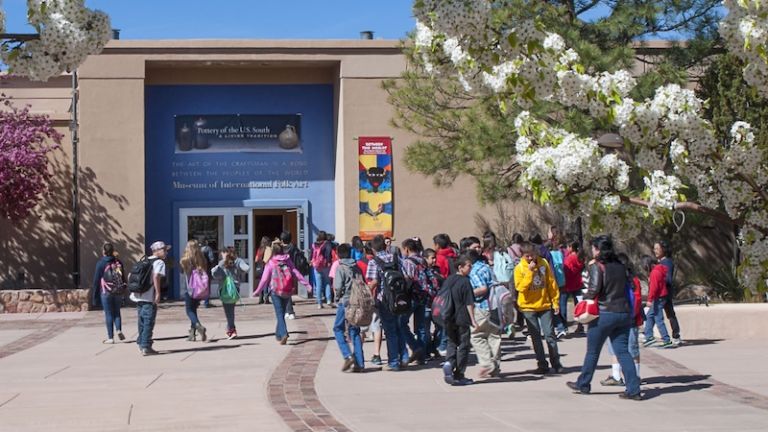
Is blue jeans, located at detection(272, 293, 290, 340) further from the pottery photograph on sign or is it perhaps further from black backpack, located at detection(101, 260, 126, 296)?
the pottery photograph on sign

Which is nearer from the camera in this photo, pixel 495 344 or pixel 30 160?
pixel 495 344

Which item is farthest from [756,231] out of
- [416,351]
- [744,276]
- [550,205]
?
[416,351]

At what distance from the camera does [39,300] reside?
22328mm

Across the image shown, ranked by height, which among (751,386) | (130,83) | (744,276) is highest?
(130,83)

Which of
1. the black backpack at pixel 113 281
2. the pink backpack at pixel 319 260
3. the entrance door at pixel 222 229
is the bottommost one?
the black backpack at pixel 113 281

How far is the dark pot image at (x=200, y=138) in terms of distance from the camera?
2606 centimetres

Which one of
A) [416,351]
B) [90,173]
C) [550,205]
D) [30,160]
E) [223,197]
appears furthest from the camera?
[223,197]

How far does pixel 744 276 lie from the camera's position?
7.24 meters

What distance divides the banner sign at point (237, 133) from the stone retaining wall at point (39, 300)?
5.10 metres

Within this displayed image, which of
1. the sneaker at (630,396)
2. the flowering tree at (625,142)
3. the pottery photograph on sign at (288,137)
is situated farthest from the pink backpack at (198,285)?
the pottery photograph on sign at (288,137)

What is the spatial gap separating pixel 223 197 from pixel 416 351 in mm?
13264

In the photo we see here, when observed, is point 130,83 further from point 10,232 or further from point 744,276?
point 744,276

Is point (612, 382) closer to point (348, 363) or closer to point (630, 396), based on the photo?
point (630, 396)

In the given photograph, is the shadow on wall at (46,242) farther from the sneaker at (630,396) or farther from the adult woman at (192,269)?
the sneaker at (630,396)
